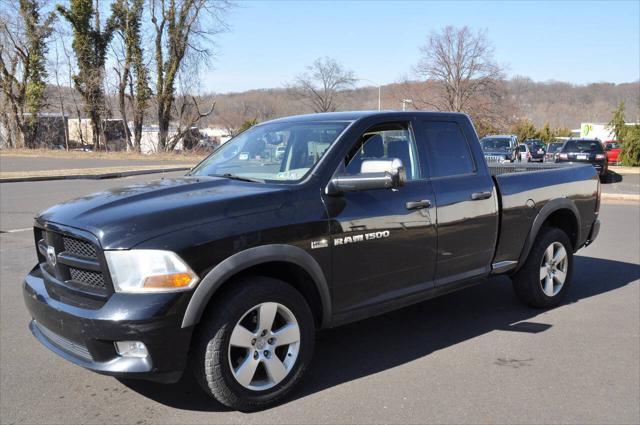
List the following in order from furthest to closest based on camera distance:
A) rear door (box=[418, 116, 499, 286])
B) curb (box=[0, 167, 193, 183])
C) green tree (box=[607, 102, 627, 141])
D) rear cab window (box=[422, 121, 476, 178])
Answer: green tree (box=[607, 102, 627, 141]) → curb (box=[0, 167, 193, 183]) → rear cab window (box=[422, 121, 476, 178]) → rear door (box=[418, 116, 499, 286])

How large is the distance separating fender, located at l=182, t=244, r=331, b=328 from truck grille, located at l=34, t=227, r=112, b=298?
0.48 metres

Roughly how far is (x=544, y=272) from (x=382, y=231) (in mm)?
2417

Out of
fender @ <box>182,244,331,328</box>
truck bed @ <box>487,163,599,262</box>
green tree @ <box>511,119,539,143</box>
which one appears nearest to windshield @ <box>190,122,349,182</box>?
fender @ <box>182,244,331,328</box>

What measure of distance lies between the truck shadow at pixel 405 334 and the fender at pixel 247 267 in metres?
0.63

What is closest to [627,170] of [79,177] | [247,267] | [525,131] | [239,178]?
[79,177]

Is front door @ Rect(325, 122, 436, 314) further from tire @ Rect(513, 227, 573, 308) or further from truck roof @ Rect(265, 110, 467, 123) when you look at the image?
tire @ Rect(513, 227, 573, 308)

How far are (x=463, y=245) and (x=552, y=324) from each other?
53.4 inches

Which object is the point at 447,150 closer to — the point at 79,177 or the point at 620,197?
the point at 620,197

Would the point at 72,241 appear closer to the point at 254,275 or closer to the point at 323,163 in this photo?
the point at 254,275

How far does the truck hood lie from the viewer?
10.1ft

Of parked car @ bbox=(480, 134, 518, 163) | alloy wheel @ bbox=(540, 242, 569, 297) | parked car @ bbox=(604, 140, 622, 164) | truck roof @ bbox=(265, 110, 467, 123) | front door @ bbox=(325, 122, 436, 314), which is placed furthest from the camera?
parked car @ bbox=(604, 140, 622, 164)

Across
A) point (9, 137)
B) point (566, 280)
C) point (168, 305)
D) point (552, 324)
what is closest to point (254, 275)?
point (168, 305)

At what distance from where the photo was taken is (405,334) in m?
4.92

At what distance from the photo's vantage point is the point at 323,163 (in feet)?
12.6
